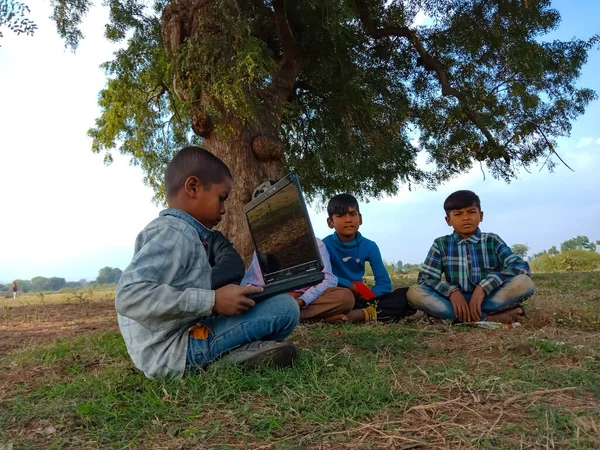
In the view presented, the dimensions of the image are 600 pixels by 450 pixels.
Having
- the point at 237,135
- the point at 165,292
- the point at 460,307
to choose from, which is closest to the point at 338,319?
the point at 460,307

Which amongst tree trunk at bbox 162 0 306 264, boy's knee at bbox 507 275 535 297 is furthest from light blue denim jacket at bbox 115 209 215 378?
tree trunk at bbox 162 0 306 264

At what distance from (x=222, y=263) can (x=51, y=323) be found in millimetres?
4808

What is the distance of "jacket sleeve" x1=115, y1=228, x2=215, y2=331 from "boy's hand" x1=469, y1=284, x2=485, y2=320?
2858 mm

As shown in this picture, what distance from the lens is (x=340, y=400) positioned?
241 centimetres

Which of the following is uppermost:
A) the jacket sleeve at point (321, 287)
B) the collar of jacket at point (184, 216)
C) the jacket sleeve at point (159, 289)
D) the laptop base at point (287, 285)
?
the collar of jacket at point (184, 216)

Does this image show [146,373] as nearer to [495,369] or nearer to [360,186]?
[495,369]

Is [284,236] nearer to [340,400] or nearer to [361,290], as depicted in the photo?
[340,400]

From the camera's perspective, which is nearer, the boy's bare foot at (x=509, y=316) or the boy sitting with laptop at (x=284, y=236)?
the boy sitting with laptop at (x=284, y=236)

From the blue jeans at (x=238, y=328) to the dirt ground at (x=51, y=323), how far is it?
9.37ft

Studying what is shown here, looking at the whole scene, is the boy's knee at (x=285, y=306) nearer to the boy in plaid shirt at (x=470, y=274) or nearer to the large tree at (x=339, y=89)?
the boy in plaid shirt at (x=470, y=274)

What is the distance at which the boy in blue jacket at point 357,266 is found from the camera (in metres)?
5.36

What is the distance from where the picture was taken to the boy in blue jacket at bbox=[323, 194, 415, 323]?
211 inches

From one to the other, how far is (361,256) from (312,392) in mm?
3159

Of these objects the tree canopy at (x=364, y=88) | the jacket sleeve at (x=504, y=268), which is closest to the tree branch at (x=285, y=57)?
the tree canopy at (x=364, y=88)
